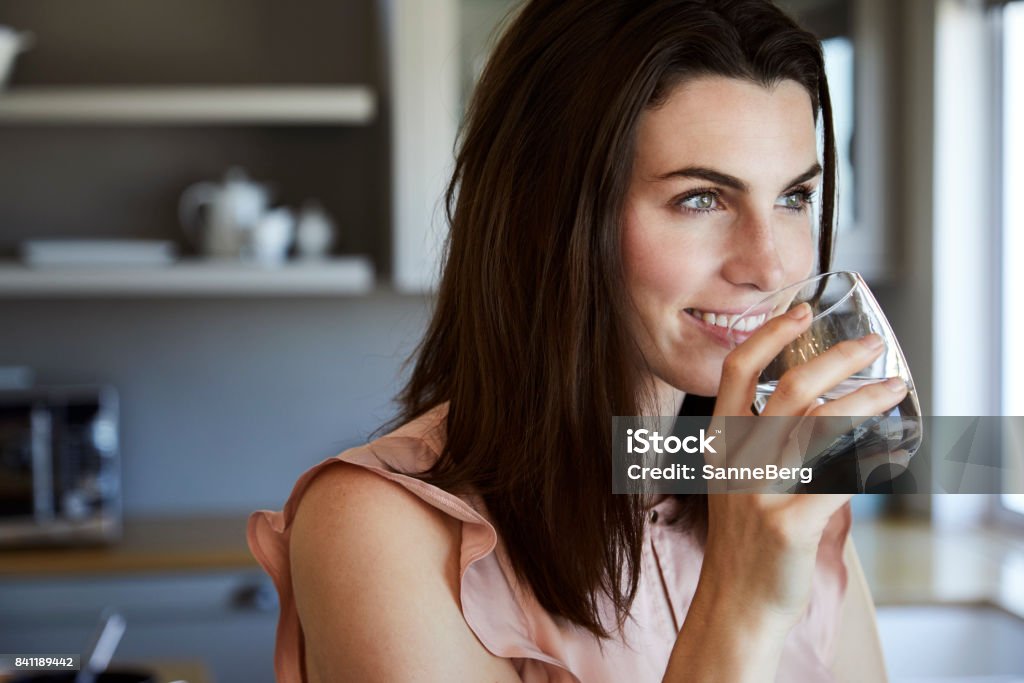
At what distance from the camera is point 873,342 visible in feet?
2.06

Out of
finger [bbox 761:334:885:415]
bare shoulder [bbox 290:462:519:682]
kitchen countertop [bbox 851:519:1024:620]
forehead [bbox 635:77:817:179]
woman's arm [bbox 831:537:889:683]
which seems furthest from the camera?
kitchen countertop [bbox 851:519:1024:620]

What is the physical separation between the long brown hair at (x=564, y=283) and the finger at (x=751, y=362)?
0.21m

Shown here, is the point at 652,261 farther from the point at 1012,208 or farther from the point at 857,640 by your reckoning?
the point at 1012,208

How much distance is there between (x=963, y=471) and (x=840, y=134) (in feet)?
5.89

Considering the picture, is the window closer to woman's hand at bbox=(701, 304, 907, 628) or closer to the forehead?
the forehead

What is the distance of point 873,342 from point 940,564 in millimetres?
1654

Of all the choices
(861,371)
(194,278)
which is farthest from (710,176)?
(194,278)

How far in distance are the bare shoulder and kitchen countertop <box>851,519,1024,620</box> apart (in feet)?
4.46

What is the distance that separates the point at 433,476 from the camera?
2.63ft

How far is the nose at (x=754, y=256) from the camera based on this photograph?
2.62ft

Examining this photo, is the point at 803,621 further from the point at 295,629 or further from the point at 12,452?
the point at 12,452

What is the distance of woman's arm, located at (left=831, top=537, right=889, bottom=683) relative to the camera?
1.00 meters

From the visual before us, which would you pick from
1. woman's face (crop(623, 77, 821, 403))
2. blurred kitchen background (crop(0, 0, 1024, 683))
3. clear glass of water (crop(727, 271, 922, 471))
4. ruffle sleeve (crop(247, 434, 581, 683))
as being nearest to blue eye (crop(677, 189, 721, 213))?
woman's face (crop(623, 77, 821, 403))

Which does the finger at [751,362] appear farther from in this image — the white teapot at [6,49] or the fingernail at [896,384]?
the white teapot at [6,49]
